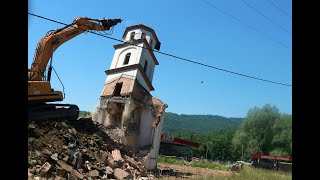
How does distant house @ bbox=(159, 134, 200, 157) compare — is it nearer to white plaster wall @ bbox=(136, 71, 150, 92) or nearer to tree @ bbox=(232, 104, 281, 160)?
tree @ bbox=(232, 104, 281, 160)

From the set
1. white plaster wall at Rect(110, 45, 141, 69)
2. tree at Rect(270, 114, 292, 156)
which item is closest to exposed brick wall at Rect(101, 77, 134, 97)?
white plaster wall at Rect(110, 45, 141, 69)

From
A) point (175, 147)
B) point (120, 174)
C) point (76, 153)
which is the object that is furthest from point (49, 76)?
point (175, 147)

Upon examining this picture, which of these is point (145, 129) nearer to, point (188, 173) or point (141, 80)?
point (141, 80)

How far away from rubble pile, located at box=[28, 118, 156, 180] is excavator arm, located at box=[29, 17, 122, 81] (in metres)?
2.79

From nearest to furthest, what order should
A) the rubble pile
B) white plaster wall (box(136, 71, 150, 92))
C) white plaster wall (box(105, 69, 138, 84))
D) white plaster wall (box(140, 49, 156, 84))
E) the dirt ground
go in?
1. the dirt ground
2. the rubble pile
3. white plaster wall (box(105, 69, 138, 84))
4. white plaster wall (box(136, 71, 150, 92))
5. white plaster wall (box(140, 49, 156, 84))

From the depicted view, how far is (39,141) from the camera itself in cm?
1958

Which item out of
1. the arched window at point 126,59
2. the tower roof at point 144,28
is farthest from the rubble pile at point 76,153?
the tower roof at point 144,28

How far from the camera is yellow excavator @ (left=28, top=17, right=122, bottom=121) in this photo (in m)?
18.5

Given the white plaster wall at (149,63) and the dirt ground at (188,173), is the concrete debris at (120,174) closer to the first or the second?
the dirt ground at (188,173)

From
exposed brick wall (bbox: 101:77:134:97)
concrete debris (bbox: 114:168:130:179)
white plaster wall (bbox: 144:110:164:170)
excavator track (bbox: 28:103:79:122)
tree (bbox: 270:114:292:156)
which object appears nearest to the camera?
excavator track (bbox: 28:103:79:122)

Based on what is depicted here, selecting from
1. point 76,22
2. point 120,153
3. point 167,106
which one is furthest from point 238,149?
point 76,22

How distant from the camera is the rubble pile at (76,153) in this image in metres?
17.4
